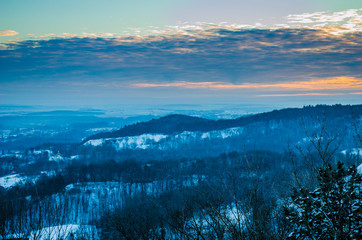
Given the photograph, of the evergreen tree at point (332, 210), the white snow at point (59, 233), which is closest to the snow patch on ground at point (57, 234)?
the white snow at point (59, 233)

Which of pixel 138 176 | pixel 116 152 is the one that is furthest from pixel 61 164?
pixel 138 176

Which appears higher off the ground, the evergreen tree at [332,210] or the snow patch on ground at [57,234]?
the evergreen tree at [332,210]

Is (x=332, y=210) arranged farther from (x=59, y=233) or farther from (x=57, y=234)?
(x=57, y=234)

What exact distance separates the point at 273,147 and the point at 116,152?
395 feet

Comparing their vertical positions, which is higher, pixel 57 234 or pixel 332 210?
pixel 332 210

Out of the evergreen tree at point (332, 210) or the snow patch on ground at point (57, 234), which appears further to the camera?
the snow patch on ground at point (57, 234)

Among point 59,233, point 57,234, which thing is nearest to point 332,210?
point 59,233

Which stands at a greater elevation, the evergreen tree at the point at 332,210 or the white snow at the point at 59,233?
the evergreen tree at the point at 332,210

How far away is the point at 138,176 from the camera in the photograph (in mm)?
112062

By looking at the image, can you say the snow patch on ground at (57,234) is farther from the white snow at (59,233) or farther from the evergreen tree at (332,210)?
the evergreen tree at (332,210)

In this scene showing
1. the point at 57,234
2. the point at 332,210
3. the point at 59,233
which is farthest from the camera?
the point at 57,234

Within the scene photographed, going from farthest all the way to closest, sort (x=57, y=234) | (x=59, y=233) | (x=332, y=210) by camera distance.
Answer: (x=57, y=234) → (x=59, y=233) → (x=332, y=210)


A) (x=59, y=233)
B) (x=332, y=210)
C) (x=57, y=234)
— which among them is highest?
(x=332, y=210)

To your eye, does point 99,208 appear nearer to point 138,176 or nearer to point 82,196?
point 82,196
